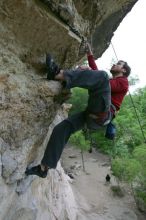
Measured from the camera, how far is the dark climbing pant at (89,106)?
495 centimetres

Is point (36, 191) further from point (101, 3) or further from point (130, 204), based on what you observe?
point (130, 204)

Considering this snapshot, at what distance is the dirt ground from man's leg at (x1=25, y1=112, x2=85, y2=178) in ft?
20.8

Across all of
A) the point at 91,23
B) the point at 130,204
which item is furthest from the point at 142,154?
the point at 91,23

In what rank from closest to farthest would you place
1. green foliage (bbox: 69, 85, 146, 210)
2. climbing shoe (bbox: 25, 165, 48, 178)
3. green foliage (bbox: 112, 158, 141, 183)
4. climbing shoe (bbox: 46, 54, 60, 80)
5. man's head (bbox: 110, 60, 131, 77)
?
1. climbing shoe (bbox: 46, 54, 60, 80)
2. climbing shoe (bbox: 25, 165, 48, 178)
3. man's head (bbox: 110, 60, 131, 77)
4. green foliage (bbox: 112, 158, 141, 183)
5. green foliage (bbox: 69, 85, 146, 210)

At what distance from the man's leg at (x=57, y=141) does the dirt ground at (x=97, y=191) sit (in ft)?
20.8

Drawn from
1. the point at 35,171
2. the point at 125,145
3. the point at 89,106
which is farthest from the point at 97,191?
the point at 89,106

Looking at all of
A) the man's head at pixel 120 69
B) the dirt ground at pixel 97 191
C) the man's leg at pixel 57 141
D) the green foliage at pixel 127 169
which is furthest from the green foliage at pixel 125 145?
the man's leg at pixel 57 141

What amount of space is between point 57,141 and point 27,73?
1281mm

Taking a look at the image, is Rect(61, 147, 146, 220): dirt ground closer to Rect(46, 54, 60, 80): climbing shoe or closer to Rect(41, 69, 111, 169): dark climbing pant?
Rect(41, 69, 111, 169): dark climbing pant

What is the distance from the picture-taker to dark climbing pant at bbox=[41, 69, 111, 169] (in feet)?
16.2

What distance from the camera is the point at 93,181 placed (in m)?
19.4

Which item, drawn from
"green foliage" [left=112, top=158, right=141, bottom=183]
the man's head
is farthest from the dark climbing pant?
"green foliage" [left=112, top=158, right=141, bottom=183]

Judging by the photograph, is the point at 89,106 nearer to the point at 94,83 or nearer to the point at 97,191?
the point at 94,83

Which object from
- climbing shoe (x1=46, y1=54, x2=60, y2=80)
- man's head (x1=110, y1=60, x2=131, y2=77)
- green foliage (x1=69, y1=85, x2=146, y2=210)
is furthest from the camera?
green foliage (x1=69, y1=85, x2=146, y2=210)
